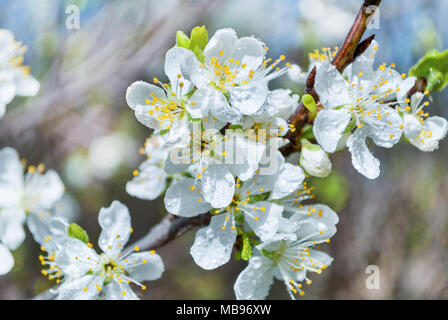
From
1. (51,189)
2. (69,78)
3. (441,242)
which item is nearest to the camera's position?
(51,189)

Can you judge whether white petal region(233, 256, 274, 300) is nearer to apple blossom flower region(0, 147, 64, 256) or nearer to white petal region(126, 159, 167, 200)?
white petal region(126, 159, 167, 200)

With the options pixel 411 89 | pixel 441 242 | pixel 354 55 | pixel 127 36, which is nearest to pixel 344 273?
pixel 441 242

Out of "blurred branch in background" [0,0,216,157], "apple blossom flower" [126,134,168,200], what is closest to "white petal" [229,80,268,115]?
"apple blossom flower" [126,134,168,200]

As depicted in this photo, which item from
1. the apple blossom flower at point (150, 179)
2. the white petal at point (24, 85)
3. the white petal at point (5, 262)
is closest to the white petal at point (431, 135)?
the apple blossom flower at point (150, 179)

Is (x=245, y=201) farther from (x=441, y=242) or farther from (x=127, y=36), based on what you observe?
(x=127, y=36)

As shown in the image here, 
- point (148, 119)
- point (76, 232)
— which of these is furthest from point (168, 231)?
point (148, 119)
